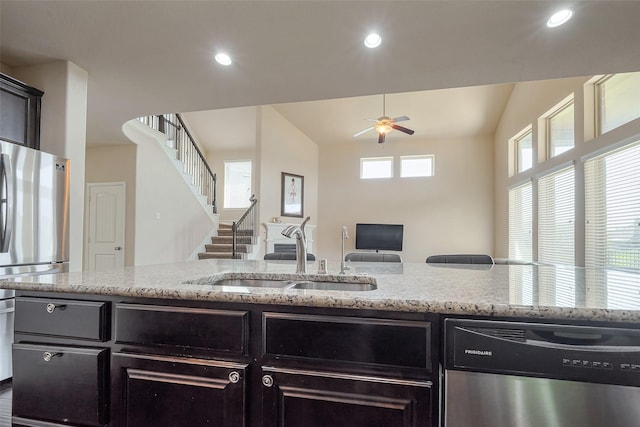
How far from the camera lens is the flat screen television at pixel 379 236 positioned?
781 centimetres

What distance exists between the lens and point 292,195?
25.2 feet

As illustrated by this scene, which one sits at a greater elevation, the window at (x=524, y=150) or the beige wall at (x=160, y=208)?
the window at (x=524, y=150)

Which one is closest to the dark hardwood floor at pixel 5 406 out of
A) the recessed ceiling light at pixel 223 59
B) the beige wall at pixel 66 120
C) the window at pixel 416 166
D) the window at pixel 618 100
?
the beige wall at pixel 66 120

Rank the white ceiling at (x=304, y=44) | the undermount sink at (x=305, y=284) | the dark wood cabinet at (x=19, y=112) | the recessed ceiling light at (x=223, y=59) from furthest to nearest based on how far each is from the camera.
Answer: the recessed ceiling light at (x=223, y=59) < the dark wood cabinet at (x=19, y=112) < the white ceiling at (x=304, y=44) < the undermount sink at (x=305, y=284)

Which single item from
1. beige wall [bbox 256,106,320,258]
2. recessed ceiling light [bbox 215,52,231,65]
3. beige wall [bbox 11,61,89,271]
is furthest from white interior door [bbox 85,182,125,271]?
recessed ceiling light [bbox 215,52,231,65]

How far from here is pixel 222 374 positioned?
3.52 ft

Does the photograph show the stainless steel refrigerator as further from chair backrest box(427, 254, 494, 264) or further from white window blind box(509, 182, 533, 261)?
white window blind box(509, 182, 533, 261)

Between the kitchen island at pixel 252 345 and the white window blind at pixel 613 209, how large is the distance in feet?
8.90

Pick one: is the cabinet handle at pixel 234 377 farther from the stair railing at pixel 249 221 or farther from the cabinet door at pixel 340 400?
the stair railing at pixel 249 221

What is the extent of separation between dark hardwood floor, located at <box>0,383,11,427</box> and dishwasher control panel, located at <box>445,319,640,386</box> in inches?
99.9

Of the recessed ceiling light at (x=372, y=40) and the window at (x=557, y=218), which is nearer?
the recessed ceiling light at (x=372, y=40)

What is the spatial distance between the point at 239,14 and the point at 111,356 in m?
2.11

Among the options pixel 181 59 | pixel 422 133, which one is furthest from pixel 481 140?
pixel 181 59

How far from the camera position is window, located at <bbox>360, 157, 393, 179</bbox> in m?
8.25
